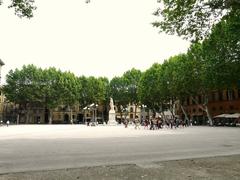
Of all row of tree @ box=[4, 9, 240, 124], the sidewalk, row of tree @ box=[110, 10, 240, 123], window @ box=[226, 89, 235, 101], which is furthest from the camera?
window @ box=[226, 89, 235, 101]

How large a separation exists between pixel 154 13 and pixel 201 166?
30.9 ft

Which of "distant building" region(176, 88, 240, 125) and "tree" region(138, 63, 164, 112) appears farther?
"tree" region(138, 63, 164, 112)

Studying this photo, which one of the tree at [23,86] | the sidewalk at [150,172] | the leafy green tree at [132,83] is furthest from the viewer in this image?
the leafy green tree at [132,83]

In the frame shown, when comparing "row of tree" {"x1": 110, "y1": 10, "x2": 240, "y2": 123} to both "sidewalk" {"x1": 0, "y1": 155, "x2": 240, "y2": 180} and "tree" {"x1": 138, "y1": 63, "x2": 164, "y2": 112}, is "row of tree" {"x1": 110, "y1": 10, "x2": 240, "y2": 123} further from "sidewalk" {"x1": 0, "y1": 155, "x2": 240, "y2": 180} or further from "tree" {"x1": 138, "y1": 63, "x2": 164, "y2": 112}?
"sidewalk" {"x1": 0, "y1": 155, "x2": 240, "y2": 180}

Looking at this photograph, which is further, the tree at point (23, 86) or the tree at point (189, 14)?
the tree at point (23, 86)

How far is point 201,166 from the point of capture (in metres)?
10.1

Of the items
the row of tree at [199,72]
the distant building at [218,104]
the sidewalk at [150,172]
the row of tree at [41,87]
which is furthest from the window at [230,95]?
the sidewalk at [150,172]

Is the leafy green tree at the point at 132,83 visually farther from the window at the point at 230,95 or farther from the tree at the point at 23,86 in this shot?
the window at the point at 230,95

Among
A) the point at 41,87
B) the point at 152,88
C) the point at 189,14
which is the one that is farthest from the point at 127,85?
the point at 189,14

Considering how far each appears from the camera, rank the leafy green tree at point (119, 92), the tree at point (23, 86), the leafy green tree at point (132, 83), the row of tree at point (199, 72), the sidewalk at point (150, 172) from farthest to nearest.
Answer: the leafy green tree at point (119, 92) → the leafy green tree at point (132, 83) → the tree at point (23, 86) → the row of tree at point (199, 72) → the sidewalk at point (150, 172)

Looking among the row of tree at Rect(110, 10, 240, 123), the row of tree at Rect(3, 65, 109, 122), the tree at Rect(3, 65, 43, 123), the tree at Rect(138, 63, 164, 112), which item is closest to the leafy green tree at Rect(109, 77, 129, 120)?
the row of tree at Rect(110, 10, 240, 123)

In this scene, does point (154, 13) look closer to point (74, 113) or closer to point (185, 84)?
point (185, 84)

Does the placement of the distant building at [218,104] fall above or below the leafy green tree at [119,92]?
below

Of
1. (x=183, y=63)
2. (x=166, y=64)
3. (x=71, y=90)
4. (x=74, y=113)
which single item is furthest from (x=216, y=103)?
(x=74, y=113)
